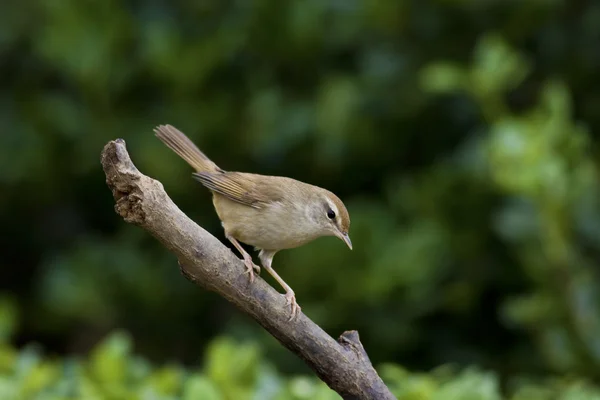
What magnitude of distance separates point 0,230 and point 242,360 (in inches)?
126

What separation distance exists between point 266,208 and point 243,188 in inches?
Answer: 5.5

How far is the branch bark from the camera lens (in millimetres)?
1910

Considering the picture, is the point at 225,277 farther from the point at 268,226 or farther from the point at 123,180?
the point at 268,226

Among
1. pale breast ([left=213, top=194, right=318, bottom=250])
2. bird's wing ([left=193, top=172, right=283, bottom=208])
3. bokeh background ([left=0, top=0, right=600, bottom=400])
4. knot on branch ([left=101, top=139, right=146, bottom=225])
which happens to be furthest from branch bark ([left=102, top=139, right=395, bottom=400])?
bokeh background ([left=0, top=0, right=600, bottom=400])

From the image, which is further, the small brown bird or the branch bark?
the small brown bird

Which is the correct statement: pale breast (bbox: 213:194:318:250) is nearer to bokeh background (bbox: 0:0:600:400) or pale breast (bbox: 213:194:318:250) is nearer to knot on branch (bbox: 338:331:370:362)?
knot on branch (bbox: 338:331:370:362)

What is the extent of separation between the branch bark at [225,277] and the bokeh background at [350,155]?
181 centimetres

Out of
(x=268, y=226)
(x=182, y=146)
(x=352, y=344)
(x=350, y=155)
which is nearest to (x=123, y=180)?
(x=352, y=344)

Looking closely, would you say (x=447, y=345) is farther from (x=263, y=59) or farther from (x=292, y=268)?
(x=263, y=59)

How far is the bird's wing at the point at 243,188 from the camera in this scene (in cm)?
309

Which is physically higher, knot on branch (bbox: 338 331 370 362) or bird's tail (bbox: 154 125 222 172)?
bird's tail (bbox: 154 125 222 172)

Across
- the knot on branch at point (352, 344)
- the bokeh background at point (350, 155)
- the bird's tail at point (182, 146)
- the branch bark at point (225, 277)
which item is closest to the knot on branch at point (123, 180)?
the branch bark at point (225, 277)

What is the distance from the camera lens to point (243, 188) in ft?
10.3

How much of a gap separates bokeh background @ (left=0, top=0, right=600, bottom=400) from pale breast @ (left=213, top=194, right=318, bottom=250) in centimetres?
116
